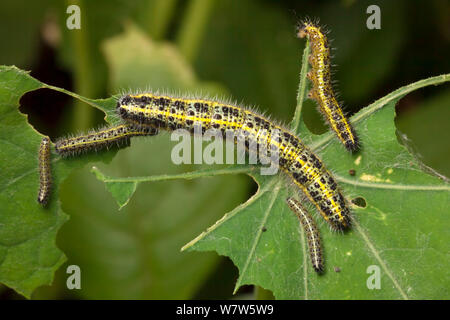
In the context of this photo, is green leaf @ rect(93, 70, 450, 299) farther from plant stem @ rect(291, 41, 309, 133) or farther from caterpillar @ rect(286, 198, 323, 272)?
plant stem @ rect(291, 41, 309, 133)

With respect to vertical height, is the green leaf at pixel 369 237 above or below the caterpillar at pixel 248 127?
below

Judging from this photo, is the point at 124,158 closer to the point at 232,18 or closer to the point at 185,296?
the point at 185,296

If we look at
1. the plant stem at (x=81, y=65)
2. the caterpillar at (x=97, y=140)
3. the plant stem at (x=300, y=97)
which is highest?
the plant stem at (x=81, y=65)

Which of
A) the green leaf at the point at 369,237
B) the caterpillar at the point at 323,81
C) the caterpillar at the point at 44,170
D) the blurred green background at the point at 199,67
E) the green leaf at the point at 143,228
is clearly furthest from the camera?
the blurred green background at the point at 199,67

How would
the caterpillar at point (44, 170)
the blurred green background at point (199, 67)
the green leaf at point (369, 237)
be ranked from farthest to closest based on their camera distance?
the blurred green background at point (199, 67)
the caterpillar at point (44, 170)
the green leaf at point (369, 237)

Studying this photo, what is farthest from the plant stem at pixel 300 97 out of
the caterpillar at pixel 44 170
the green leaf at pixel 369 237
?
the caterpillar at pixel 44 170

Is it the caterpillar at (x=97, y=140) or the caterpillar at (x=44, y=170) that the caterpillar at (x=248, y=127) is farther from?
the caterpillar at (x=44, y=170)
